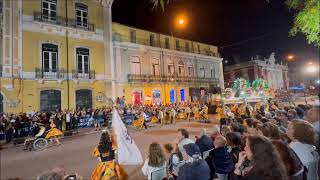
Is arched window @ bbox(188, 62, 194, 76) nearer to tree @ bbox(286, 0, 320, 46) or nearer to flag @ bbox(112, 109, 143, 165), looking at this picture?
tree @ bbox(286, 0, 320, 46)

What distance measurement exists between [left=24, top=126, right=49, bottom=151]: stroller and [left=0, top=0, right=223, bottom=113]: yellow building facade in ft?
6.68

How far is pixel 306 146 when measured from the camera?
9.98 ft

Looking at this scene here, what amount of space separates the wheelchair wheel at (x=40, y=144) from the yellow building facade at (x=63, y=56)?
2.14 metres

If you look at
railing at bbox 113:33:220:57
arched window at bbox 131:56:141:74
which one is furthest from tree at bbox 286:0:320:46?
arched window at bbox 131:56:141:74

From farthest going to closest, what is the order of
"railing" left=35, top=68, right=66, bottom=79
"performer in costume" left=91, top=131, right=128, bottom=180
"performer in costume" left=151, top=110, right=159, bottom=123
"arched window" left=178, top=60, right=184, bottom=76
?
1. "arched window" left=178, top=60, right=184, bottom=76
2. "performer in costume" left=151, top=110, right=159, bottom=123
3. "railing" left=35, top=68, right=66, bottom=79
4. "performer in costume" left=91, top=131, right=128, bottom=180

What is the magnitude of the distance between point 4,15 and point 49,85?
1.76 m

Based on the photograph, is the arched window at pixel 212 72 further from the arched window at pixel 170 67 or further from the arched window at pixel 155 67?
the arched window at pixel 155 67

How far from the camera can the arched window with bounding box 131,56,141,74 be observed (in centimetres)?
2011

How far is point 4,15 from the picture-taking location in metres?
3.30

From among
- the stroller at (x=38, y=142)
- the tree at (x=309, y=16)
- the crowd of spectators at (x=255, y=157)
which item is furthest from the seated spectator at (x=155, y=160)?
the stroller at (x=38, y=142)

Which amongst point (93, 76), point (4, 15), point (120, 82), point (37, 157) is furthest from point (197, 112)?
point (4, 15)

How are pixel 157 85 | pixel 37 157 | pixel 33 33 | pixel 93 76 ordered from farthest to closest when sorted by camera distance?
1. pixel 157 85
2. pixel 93 76
3. pixel 37 157
4. pixel 33 33

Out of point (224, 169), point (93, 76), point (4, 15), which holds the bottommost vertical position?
point (224, 169)

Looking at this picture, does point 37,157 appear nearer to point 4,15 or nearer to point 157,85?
point 4,15
